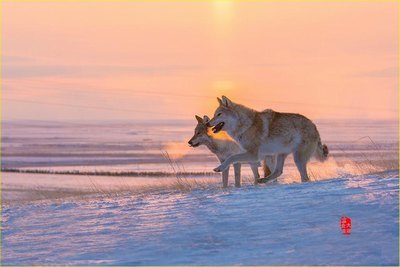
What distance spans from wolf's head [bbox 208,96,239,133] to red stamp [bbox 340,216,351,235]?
652 centimetres

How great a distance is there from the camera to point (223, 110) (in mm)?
15688

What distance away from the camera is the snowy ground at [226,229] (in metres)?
8.28

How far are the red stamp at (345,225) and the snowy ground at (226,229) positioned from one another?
7 centimetres

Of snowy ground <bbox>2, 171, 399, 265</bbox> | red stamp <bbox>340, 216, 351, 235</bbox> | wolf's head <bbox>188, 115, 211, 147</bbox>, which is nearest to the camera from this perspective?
snowy ground <bbox>2, 171, 399, 265</bbox>

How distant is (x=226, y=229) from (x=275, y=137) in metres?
5.63

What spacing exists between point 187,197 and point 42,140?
67881 mm

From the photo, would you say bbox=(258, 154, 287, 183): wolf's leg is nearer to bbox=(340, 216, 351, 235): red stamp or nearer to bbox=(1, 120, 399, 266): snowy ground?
bbox=(1, 120, 399, 266): snowy ground

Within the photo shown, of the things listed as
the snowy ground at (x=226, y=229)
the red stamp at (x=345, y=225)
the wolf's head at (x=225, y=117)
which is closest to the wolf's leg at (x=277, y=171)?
the wolf's head at (x=225, y=117)

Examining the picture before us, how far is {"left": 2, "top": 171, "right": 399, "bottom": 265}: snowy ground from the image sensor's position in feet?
27.2

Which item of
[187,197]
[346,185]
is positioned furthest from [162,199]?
[346,185]

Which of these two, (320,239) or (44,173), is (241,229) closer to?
(320,239)

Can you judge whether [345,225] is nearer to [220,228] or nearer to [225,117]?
[220,228]

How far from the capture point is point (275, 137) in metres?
15.0

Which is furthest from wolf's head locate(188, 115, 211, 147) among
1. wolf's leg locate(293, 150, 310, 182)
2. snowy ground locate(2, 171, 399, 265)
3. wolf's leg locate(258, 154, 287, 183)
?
snowy ground locate(2, 171, 399, 265)
